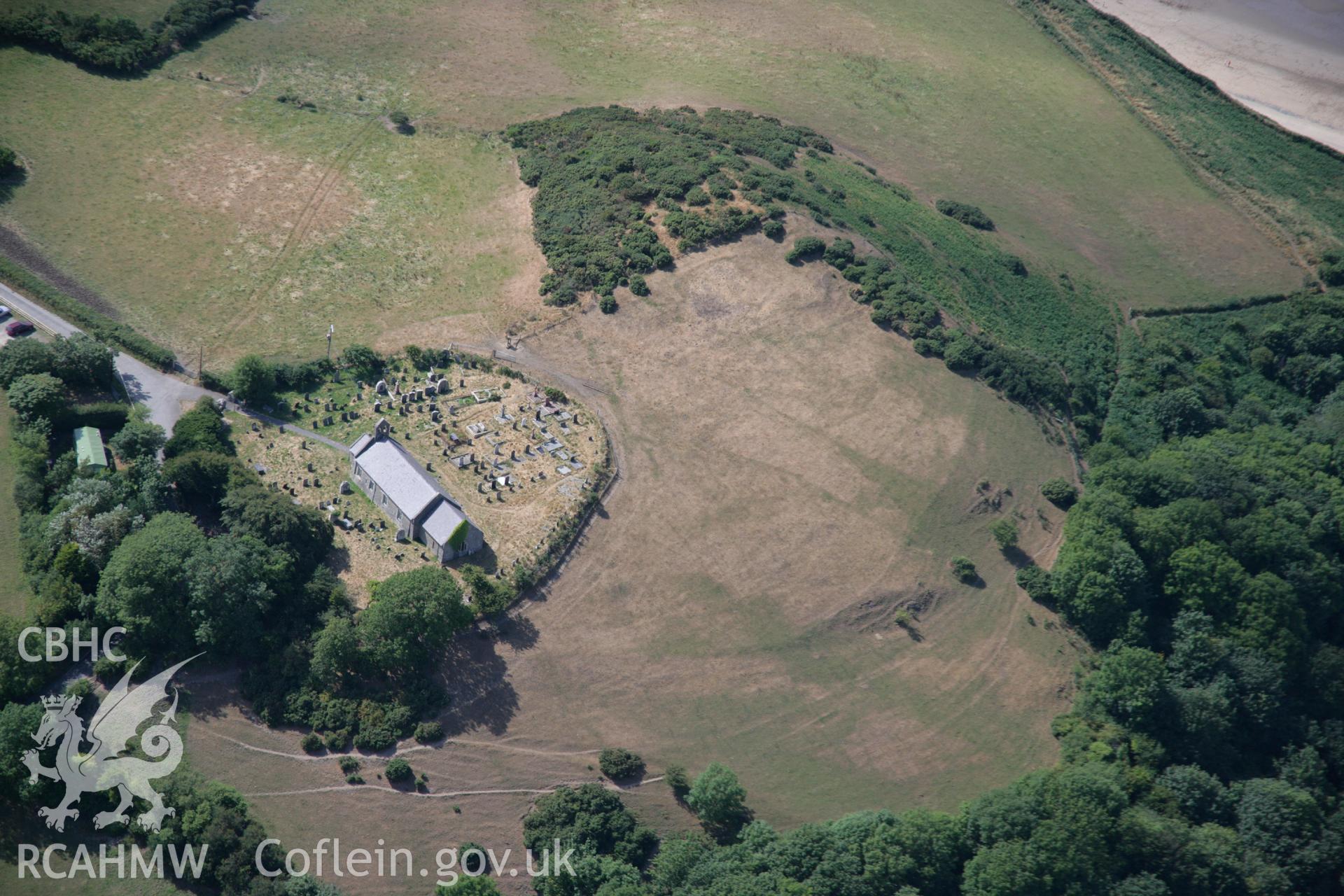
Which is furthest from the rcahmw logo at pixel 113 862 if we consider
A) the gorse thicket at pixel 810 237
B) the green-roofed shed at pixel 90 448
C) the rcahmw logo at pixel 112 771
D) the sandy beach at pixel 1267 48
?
the sandy beach at pixel 1267 48

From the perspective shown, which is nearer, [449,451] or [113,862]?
[113,862]

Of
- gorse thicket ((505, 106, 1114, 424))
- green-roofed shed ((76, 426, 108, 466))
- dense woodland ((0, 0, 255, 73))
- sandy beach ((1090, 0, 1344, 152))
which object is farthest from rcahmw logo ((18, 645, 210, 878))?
sandy beach ((1090, 0, 1344, 152))

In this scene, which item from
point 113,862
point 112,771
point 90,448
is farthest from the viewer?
point 90,448

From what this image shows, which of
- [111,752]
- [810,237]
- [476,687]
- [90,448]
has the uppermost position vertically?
[810,237]

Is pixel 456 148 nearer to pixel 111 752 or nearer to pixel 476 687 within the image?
pixel 476 687

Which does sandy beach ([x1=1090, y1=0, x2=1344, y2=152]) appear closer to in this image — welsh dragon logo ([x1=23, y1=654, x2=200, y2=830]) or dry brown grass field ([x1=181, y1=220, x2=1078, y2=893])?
dry brown grass field ([x1=181, y1=220, x2=1078, y2=893])

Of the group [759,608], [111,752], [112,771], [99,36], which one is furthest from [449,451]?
[99,36]

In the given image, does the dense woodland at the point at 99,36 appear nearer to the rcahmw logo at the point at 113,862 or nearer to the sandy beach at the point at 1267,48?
the rcahmw logo at the point at 113,862
